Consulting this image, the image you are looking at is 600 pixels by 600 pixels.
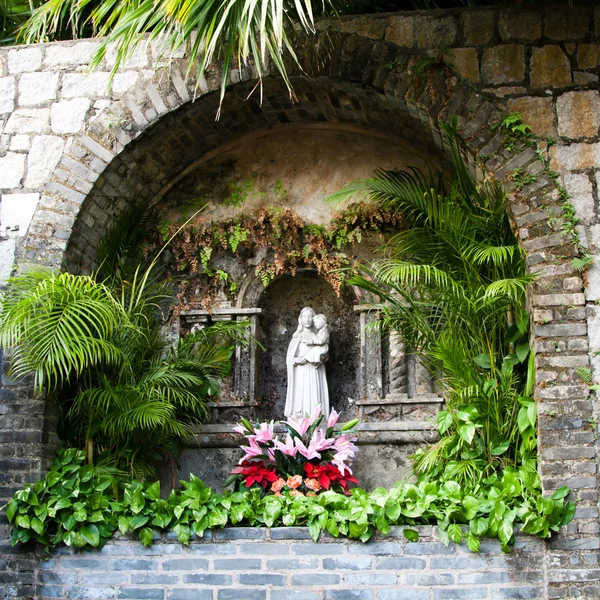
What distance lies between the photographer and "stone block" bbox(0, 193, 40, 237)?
6.19 meters

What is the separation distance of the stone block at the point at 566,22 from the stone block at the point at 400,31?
0.78 meters

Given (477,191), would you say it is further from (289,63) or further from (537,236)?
(289,63)

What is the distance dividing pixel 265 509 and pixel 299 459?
1.60 feet

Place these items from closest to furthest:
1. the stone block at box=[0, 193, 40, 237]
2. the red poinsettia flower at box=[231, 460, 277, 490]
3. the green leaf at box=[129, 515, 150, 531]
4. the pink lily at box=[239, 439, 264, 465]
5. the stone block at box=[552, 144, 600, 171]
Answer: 1. the green leaf at box=[129, 515, 150, 531]
2. the stone block at box=[552, 144, 600, 171]
3. the red poinsettia flower at box=[231, 460, 277, 490]
4. the pink lily at box=[239, 439, 264, 465]
5. the stone block at box=[0, 193, 40, 237]

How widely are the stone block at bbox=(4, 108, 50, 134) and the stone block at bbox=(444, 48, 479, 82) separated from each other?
2555 mm

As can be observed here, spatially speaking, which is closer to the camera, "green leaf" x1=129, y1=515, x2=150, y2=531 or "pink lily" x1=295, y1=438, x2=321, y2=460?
"green leaf" x1=129, y1=515, x2=150, y2=531

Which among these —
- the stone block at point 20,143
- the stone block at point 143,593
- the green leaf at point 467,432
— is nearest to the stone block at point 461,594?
the green leaf at point 467,432

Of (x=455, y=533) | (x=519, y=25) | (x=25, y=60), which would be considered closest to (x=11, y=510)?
(x=455, y=533)

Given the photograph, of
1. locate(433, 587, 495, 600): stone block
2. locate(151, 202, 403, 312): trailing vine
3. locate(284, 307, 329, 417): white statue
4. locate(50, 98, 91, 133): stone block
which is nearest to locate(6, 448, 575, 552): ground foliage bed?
locate(433, 587, 495, 600): stone block

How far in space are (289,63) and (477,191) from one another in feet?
4.58

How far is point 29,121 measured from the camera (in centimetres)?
638

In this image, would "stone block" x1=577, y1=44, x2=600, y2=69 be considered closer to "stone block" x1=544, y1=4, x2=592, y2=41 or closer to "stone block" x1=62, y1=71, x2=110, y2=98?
"stone block" x1=544, y1=4, x2=592, y2=41

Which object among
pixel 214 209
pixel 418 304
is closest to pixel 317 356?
pixel 418 304

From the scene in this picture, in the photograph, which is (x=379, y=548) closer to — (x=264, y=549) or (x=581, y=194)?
(x=264, y=549)
